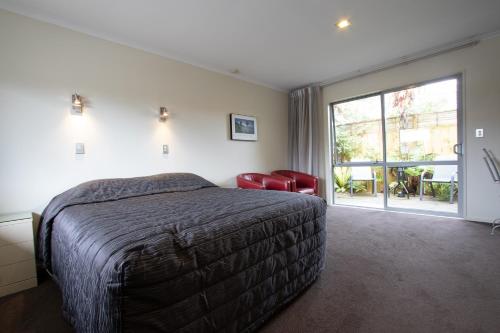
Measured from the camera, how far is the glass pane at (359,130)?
4168mm

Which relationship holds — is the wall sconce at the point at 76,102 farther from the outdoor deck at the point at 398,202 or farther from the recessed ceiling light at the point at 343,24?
the outdoor deck at the point at 398,202

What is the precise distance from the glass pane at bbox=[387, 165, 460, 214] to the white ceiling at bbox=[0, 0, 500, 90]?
6.19 feet

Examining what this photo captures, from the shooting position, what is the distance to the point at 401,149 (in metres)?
3.90

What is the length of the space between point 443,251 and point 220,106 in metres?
3.45

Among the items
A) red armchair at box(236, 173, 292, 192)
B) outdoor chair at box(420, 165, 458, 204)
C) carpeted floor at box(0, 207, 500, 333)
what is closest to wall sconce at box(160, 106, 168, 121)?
red armchair at box(236, 173, 292, 192)

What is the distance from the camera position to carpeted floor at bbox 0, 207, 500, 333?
1.33 m

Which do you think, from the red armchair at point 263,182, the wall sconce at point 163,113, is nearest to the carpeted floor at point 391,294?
the red armchair at point 263,182

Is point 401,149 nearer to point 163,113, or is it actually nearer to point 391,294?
point 391,294

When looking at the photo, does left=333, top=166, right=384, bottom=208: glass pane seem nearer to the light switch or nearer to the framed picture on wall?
the framed picture on wall

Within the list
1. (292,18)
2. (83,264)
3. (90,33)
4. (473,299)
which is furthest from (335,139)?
(83,264)

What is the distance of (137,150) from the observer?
2.86 m

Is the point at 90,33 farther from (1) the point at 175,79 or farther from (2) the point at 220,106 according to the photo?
(2) the point at 220,106

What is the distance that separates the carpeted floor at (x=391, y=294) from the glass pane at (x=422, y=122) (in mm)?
1489

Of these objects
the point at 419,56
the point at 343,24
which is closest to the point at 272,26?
the point at 343,24
